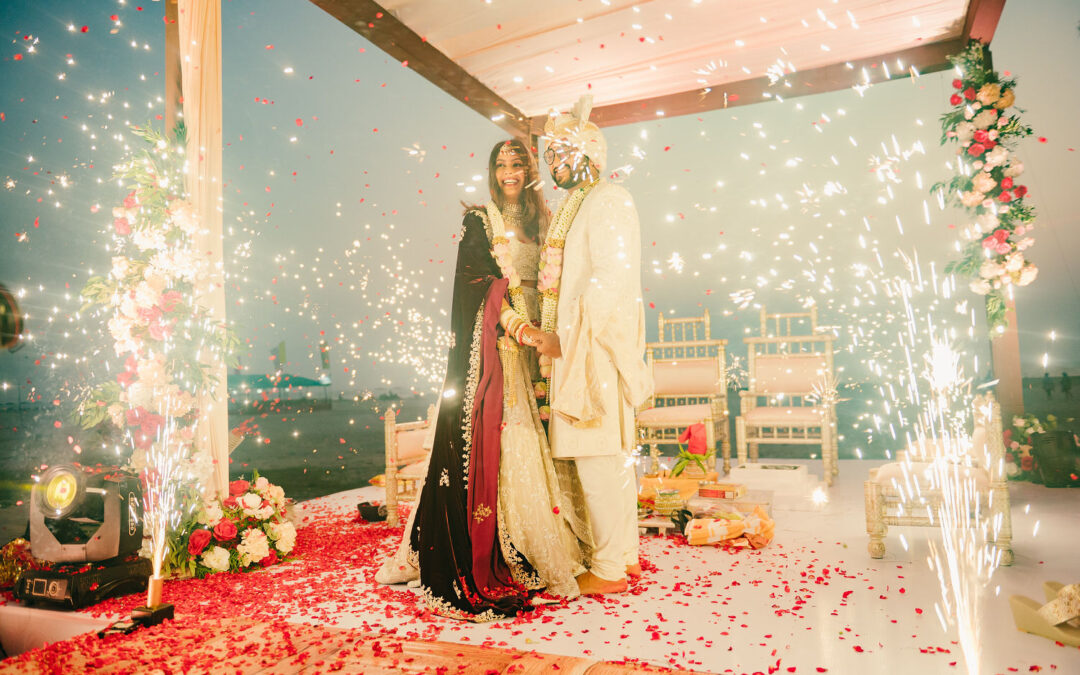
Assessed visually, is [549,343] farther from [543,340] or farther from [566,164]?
[566,164]

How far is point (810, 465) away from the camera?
7.18 metres

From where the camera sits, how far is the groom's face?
3.03 m

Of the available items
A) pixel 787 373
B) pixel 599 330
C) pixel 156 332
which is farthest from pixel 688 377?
pixel 156 332

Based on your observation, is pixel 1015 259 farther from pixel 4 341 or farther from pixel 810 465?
pixel 4 341

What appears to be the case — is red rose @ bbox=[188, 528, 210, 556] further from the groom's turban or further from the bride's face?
the groom's turban

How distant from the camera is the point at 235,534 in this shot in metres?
3.38

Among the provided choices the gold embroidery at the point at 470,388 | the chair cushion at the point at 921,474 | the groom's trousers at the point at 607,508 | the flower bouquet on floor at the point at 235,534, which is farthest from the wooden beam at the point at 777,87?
the flower bouquet on floor at the point at 235,534

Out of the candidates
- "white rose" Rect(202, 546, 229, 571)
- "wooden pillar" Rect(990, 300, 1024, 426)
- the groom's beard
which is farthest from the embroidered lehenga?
"wooden pillar" Rect(990, 300, 1024, 426)

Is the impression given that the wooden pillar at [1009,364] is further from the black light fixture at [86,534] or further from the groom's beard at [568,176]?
the black light fixture at [86,534]

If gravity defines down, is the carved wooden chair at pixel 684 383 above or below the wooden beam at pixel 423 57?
below

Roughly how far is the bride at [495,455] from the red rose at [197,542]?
0.98m

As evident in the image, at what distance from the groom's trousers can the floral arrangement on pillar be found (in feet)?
6.97

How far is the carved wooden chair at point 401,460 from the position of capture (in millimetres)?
4402

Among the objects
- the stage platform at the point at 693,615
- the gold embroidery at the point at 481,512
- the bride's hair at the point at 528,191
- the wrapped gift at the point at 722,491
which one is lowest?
the stage platform at the point at 693,615
